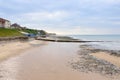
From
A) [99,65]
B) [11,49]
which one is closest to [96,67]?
[99,65]

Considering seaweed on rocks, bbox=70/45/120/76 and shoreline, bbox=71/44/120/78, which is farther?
seaweed on rocks, bbox=70/45/120/76

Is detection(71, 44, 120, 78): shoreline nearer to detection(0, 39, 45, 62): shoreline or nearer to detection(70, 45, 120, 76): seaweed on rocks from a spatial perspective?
detection(70, 45, 120, 76): seaweed on rocks

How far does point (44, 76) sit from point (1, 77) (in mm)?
2527

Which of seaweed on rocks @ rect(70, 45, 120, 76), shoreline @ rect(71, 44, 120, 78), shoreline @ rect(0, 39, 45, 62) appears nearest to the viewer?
shoreline @ rect(71, 44, 120, 78)

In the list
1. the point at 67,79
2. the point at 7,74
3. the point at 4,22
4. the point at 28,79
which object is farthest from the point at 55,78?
the point at 4,22

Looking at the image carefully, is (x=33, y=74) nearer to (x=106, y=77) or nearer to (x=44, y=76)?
(x=44, y=76)

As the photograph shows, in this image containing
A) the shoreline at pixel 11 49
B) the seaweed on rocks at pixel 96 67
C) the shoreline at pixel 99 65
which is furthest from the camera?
the shoreline at pixel 11 49

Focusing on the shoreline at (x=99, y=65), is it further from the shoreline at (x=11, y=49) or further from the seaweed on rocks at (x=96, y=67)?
the shoreline at (x=11, y=49)

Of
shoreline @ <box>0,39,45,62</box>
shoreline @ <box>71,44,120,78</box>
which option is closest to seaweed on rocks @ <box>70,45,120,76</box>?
shoreline @ <box>71,44,120,78</box>

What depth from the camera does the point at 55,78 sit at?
13.6 m

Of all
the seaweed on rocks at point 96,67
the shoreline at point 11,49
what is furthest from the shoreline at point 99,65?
the shoreline at point 11,49

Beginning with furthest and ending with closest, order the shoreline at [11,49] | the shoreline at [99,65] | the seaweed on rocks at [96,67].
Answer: the shoreline at [11,49] < the seaweed on rocks at [96,67] < the shoreline at [99,65]

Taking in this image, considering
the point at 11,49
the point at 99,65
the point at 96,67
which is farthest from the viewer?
the point at 11,49

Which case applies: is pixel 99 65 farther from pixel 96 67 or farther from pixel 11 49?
pixel 11 49
